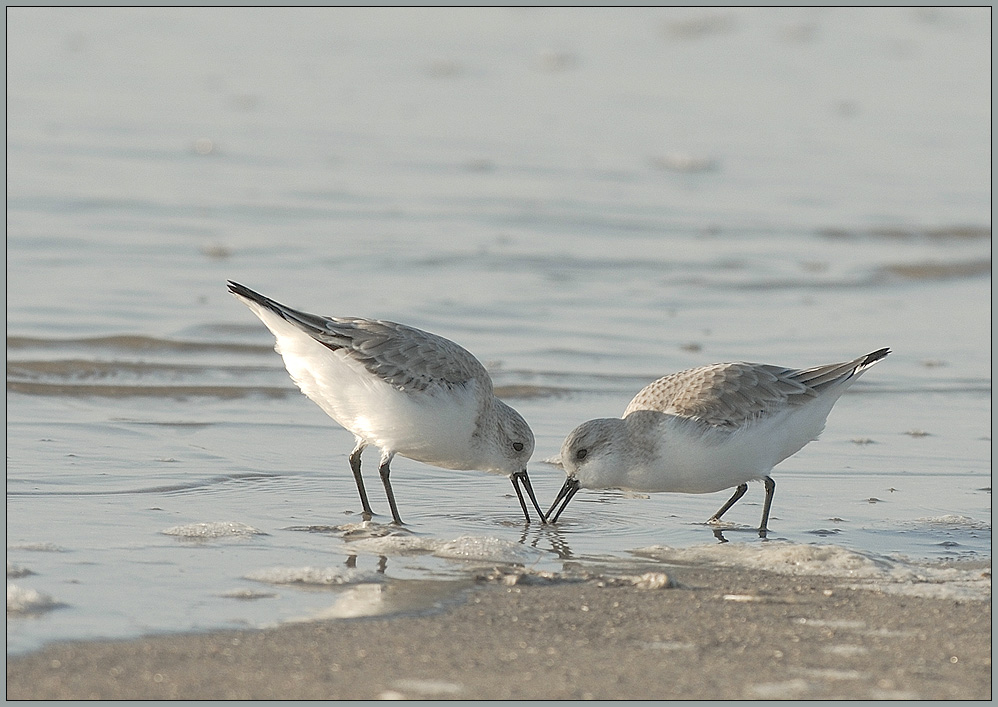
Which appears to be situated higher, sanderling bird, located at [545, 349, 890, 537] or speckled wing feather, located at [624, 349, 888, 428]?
speckled wing feather, located at [624, 349, 888, 428]

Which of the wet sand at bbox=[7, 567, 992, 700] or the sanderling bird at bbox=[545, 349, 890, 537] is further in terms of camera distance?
the sanderling bird at bbox=[545, 349, 890, 537]

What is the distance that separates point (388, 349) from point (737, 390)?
68.1 inches

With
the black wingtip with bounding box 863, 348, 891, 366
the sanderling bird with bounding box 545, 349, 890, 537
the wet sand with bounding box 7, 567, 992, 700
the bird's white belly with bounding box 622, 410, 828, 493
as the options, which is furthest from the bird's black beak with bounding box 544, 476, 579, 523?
the black wingtip with bounding box 863, 348, 891, 366

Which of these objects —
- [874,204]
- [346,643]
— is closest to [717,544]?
[346,643]

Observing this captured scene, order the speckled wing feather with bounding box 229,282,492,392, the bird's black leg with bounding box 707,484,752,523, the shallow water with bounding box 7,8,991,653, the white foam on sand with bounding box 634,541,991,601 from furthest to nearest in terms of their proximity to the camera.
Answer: the bird's black leg with bounding box 707,484,752,523, the speckled wing feather with bounding box 229,282,492,392, the shallow water with bounding box 7,8,991,653, the white foam on sand with bounding box 634,541,991,601

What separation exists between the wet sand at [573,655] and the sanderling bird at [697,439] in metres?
1.44

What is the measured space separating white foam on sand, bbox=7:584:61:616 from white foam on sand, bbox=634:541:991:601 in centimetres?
250

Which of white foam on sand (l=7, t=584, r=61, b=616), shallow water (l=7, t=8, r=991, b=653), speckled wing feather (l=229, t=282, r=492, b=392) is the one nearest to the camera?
white foam on sand (l=7, t=584, r=61, b=616)

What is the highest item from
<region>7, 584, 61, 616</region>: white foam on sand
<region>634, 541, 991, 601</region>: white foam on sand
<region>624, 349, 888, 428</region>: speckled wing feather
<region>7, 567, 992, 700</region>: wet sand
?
<region>624, 349, 888, 428</region>: speckled wing feather

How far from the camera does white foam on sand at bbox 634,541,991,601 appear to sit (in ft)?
17.4

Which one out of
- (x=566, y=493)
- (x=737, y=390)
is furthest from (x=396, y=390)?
(x=737, y=390)

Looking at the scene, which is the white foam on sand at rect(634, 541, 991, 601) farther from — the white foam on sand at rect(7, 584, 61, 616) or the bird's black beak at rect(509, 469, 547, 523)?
the white foam on sand at rect(7, 584, 61, 616)

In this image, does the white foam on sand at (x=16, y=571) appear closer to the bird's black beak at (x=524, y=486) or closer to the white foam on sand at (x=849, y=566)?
the bird's black beak at (x=524, y=486)

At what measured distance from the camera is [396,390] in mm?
6465
